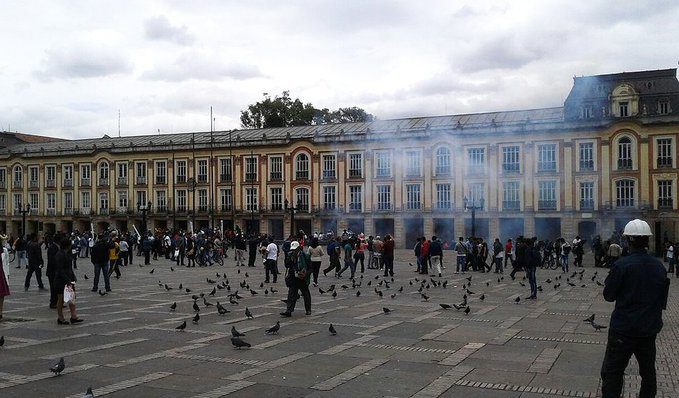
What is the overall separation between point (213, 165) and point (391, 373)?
2234 inches

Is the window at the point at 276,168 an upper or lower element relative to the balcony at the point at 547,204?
upper

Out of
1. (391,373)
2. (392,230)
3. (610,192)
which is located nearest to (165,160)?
(392,230)

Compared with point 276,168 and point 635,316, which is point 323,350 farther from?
point 276,168

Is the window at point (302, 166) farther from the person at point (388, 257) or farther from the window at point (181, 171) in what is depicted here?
the person at point (388, 257)

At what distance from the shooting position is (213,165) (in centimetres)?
6397

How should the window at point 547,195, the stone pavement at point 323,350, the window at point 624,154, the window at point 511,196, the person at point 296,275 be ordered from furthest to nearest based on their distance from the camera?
the window at point 511,196
the window at point 547,195
the window at point 624,154
the person at point 296,275
the stone pavement at point 323,350

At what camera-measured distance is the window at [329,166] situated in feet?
186

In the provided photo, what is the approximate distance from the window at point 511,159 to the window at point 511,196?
2.10 m

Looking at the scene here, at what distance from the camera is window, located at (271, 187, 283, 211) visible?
201 feet

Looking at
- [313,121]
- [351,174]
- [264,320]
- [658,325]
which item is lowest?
[264,320]

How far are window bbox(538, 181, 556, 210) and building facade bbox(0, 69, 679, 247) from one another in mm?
98

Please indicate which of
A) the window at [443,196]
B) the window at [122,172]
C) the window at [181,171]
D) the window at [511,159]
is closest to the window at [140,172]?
the window at [122,172]

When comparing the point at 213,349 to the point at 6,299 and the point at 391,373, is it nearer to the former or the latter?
the point at 391,373

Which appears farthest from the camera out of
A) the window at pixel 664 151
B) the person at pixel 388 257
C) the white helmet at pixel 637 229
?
the window at pixel 664 151
